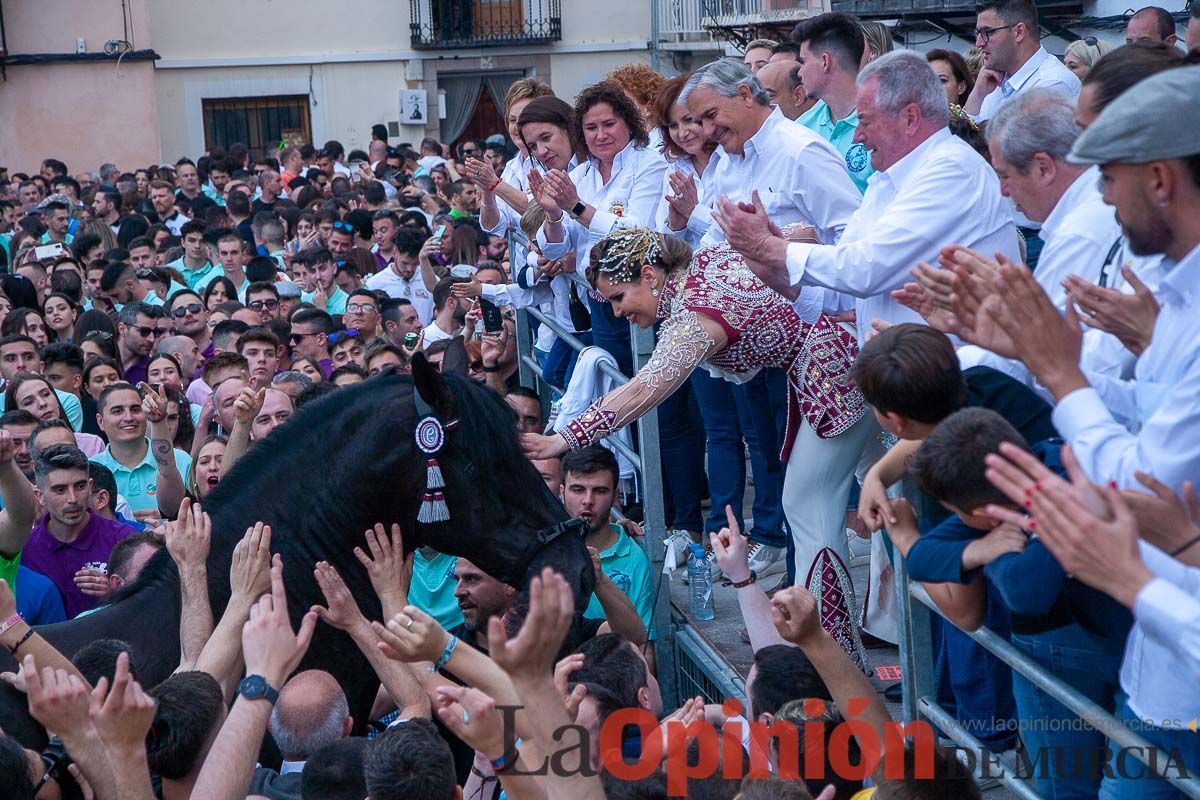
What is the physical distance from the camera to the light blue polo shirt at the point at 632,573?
5777mm

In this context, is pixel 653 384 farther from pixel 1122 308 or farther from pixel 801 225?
pixel 1122 308

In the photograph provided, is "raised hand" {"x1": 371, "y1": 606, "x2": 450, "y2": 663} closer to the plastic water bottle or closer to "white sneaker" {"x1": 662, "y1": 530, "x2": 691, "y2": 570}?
the plastic water bottle

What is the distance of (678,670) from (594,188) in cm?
258

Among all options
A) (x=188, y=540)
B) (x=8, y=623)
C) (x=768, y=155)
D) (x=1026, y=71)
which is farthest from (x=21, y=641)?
(x=1026, y=71)

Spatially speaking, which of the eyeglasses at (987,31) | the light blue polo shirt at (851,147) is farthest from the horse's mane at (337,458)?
the eyeglasses at (987,31)

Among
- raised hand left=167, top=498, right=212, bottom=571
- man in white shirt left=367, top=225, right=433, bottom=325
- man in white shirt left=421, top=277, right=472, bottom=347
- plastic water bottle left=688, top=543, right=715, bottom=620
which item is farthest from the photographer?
man in white shirt left=367, top=225, right=433, bottom=325

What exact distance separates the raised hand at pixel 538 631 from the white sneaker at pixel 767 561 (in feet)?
10.7

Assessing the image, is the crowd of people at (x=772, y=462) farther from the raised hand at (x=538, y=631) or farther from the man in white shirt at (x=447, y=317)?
the man in white shirt at (x=447, y=317)

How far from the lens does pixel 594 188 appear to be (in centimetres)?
727

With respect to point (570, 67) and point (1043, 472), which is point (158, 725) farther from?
point (570, 67)

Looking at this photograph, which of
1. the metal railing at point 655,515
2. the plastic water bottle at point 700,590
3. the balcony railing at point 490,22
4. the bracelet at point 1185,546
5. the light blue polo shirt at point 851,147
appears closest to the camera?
the bracelet at point 1185,546

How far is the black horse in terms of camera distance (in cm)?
446

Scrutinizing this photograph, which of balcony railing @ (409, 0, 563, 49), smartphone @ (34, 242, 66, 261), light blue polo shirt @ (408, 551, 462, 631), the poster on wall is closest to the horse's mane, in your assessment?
light blue polo shirt @ (408, 551, 462, 631)

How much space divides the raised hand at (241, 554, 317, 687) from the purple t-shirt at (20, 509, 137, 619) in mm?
2925
